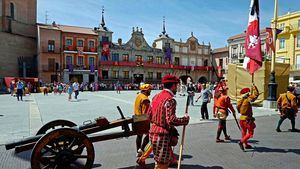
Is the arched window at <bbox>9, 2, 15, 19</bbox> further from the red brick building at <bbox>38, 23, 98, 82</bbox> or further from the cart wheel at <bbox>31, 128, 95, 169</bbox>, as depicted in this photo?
the cart wheel at <bbox>31, 128, 95, 169</bbox>

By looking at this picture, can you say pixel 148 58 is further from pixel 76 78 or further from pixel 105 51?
pixel 76 78

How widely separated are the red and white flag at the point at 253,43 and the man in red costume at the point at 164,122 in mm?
9425

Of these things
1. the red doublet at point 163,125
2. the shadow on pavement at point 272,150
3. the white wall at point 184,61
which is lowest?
the shadow on pavement at point 272,150

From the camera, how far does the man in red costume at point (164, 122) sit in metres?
3.44

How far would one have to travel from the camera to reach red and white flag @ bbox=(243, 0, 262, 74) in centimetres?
1186

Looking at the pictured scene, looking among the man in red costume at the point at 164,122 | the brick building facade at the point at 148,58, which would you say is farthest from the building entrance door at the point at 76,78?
the man in red costume at the point at 164,122

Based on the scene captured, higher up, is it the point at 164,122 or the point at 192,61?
the point at 192,61

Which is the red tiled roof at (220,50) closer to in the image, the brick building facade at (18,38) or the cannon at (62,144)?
the brick building facade at (18,38)

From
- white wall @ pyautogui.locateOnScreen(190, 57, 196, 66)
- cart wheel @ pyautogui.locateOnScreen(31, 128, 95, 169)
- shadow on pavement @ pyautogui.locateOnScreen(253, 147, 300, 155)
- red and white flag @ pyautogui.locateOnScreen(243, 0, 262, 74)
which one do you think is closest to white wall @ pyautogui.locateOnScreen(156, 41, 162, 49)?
white wall @ pyautogui.locateOnScreen(190, 57, 196, 66)

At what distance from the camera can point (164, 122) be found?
11.5 feet

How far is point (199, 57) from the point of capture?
60219mm

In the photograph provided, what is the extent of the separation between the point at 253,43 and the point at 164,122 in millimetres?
10155

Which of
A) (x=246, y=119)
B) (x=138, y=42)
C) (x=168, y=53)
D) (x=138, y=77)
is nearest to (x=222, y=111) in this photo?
(x=246, y=119)

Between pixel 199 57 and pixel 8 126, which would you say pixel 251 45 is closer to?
pixel 8 126
